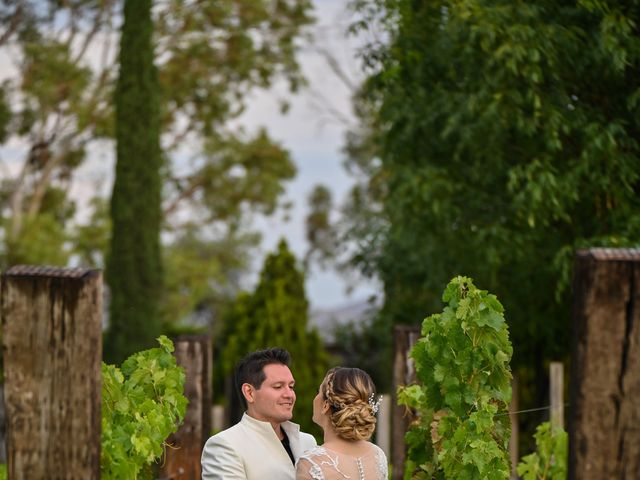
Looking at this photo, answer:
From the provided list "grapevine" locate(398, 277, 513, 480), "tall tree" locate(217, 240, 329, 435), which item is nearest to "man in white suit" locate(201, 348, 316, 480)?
"grapevine" locate(398, 277, 513, 480)

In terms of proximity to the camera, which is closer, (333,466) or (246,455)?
(333,466)

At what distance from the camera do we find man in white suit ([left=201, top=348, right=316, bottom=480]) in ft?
18.6

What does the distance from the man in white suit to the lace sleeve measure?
0.40m

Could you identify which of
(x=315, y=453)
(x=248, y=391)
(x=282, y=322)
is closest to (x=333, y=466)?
(x=315, y=453)

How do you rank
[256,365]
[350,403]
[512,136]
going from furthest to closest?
[512,136] → [256,365] → [350,403]

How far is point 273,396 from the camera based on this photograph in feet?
18.6

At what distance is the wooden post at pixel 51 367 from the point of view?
395 cm

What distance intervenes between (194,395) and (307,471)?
201 inches

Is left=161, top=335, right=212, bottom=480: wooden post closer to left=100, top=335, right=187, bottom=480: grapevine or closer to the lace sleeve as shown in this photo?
left=100, top=335, right=187, bottom=480: grapevine

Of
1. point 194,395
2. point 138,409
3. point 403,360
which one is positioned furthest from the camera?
point 194,395

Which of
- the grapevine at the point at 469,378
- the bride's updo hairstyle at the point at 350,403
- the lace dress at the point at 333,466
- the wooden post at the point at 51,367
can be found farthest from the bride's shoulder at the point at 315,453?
the wooden post at the point at 51,367

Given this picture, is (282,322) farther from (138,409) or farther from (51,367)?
(51,367)

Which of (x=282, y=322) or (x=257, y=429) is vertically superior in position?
(x=282, y=322)

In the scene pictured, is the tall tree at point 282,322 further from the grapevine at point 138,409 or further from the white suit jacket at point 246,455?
the white suit jacket at point 246,455
